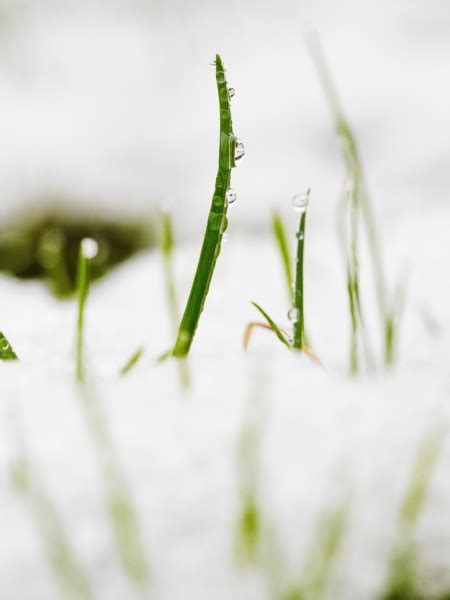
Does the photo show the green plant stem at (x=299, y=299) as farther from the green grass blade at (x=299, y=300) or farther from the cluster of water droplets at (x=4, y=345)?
the cluster of water droplets at (x=4, y=345)

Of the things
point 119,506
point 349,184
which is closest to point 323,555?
point 119,506

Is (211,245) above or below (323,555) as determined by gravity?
above

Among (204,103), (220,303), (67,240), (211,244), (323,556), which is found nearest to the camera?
(323,556)

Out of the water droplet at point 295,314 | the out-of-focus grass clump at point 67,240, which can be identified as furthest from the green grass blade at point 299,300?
the out-of-focus grass clump at point 67,240

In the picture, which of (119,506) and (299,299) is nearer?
(119,506)

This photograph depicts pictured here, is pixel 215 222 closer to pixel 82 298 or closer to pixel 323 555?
pixel 82 298

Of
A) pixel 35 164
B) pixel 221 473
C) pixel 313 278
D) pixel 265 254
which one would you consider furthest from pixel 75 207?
pixel 221 473

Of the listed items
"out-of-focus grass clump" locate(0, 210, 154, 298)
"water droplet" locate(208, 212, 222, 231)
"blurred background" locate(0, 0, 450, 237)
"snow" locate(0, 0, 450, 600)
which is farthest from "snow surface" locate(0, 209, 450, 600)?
"blurred background" locate(0, 0, 450, 237)

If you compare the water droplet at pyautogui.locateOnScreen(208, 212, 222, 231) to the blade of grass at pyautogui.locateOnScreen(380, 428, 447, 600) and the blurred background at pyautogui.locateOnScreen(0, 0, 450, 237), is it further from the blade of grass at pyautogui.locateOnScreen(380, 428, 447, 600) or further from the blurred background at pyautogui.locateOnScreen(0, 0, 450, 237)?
the blurred background at pyautogui.locateOnScreen(0, 0, 450, 237)

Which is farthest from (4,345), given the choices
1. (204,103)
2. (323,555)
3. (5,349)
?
(204,103)

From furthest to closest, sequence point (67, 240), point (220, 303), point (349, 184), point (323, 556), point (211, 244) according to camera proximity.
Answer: point (67, 240) → point (220, 303) → point (349, 184) → point (211, 244) → point (323, 556)

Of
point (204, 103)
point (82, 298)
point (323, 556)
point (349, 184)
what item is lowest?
point (323, 556)
